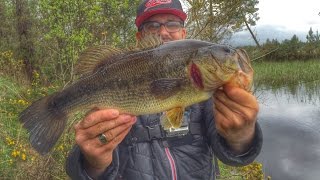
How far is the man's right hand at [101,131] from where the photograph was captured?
2568 millimetres

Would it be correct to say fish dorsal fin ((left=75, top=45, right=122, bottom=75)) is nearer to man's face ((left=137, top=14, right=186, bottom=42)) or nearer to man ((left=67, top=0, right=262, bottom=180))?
man ((left=67, top=0, right=262, bottom=180))

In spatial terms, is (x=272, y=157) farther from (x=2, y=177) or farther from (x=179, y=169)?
(x=179, y=169)

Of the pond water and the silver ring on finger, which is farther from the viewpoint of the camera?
the pond water

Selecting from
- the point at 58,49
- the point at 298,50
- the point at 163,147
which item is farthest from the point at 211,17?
the point at 298,50

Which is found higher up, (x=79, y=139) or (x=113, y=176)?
(x=79, y=139)

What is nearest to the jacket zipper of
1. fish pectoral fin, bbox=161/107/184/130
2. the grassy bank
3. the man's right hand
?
the man's right hand

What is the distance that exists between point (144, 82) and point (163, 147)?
0.86 m

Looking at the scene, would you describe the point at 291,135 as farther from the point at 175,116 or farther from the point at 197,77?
the point at 197,77

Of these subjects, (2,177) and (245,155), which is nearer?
(245,155)

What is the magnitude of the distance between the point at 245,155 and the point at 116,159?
0.97 metres

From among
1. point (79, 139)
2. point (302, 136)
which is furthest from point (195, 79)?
point (302, 136)

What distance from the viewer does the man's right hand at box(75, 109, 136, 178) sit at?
2.57 m

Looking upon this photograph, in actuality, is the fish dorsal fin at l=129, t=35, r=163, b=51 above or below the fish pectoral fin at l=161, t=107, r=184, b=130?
above

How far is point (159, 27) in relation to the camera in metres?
3.78
